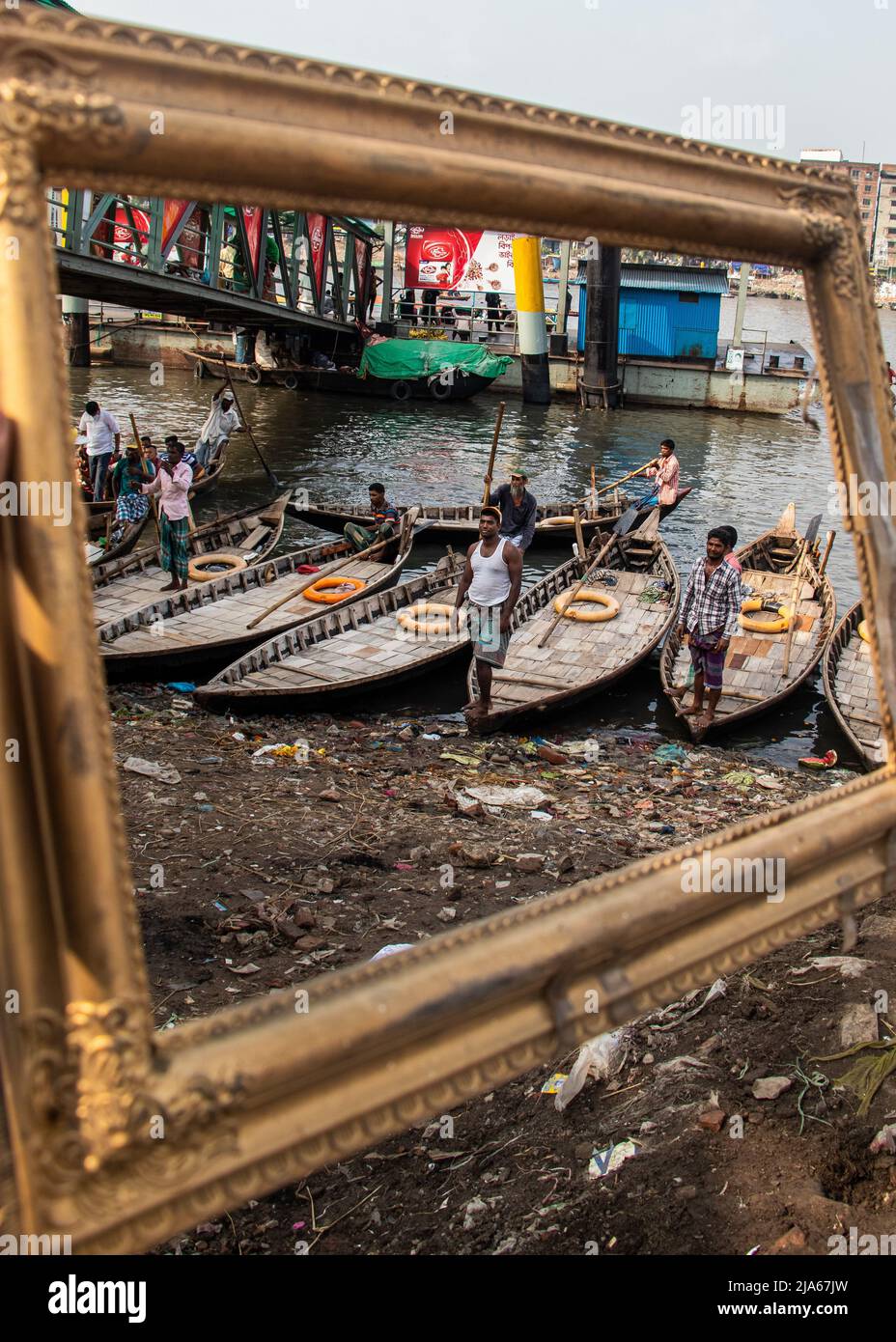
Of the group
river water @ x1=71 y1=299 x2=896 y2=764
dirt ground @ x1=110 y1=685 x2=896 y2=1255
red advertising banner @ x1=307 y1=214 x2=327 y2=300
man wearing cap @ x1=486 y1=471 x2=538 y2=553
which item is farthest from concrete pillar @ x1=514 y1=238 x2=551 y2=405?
dirt ground @ x1=110 y1=685 x2=896 y2=1255

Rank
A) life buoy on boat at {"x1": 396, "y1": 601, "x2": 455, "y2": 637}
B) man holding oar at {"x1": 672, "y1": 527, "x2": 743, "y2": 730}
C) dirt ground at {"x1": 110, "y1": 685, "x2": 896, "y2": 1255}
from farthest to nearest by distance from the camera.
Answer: life buoy on boat at {"x1": 396, "y1": 601, "x2": 455, "y2": 637}, man holding oar at {"x1": 672, "y1": 527, "x2": 743, "y2": 730}, dirt ground at {"x1": 110, "y1": 685, "x2": 896, "y2": 1255}

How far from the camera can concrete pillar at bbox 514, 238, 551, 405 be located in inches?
1198

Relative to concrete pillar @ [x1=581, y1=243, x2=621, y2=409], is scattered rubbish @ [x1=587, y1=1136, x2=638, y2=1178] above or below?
below

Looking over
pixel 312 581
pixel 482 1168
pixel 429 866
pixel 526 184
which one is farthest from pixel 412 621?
pixel 526 184

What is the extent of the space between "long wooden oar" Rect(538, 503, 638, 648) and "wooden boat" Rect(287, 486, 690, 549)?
118 cm

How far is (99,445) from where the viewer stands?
16562mm

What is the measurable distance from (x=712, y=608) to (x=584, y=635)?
3172 mm

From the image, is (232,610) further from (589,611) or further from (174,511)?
(589,611)

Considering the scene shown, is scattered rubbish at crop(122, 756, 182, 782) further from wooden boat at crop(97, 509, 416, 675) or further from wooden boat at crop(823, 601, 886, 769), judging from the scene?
wooden boat at crop(823, 601, 886, 769)

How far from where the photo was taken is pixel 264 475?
1001 inches

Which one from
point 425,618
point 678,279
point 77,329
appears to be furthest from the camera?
point 77,329

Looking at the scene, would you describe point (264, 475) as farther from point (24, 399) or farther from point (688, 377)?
point (24, 399)

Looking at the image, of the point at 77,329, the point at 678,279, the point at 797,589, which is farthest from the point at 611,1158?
the point at 77,329
